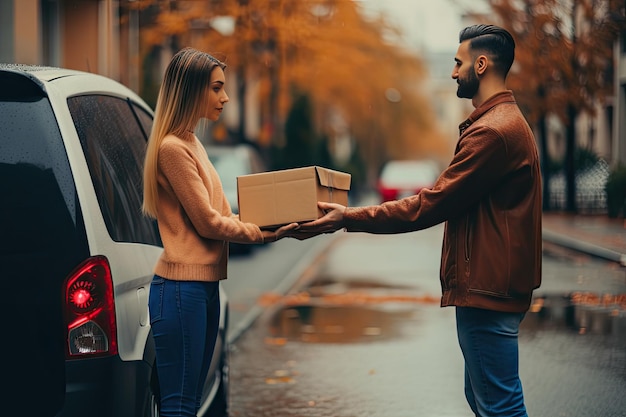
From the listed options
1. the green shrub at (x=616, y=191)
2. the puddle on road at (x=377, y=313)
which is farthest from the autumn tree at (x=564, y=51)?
the puddle on road at (x=377, y=313)

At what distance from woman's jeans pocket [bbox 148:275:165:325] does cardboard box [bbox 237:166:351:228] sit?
0.47m

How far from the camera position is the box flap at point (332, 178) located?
461cm

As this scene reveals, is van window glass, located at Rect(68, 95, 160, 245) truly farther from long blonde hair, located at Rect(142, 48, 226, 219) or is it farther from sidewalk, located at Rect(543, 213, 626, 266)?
sidewalk, located at Rect(543, 213, 626, 266)

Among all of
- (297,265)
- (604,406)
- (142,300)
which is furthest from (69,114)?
(297,265)

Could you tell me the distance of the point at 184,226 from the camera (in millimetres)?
4340

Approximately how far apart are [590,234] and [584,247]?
10.6 feet

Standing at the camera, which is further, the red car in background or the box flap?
the red car in background

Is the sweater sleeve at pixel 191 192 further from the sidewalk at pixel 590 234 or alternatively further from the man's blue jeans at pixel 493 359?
the sidewalk at pixel 590 234

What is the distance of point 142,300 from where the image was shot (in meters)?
4.55

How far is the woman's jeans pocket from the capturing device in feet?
14.2

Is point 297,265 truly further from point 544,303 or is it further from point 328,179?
point 328,179

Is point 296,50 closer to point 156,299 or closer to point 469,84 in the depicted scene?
point 469,84

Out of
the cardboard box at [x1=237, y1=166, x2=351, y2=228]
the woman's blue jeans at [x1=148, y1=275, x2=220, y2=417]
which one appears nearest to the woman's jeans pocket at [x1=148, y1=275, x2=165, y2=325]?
the woman's blue jeans at [x1=148, y1=275, x2=220, y2=417]

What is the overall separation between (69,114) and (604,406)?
4.31m
